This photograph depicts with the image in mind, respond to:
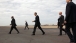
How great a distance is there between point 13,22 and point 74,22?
42.1ft

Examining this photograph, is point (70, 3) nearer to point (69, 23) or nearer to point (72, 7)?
point (72, 7)

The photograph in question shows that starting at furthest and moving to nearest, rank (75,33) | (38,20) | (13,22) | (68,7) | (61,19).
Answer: (13,22) → (38,20) → (61,19) → (68,7) → (75,33)

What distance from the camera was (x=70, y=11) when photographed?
7.92 m

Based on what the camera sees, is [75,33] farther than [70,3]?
No

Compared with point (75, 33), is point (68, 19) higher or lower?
higher

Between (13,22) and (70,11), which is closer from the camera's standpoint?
(70,11)

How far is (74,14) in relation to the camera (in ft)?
25.7

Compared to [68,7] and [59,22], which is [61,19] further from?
[68,7]

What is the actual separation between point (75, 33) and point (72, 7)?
120 centimetres

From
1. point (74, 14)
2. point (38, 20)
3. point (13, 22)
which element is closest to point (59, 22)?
point (38, 20)

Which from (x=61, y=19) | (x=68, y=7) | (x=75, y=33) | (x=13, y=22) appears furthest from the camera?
(x=13, y=22)

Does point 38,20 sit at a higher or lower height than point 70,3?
lower

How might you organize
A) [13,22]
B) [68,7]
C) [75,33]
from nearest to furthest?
[75,33] → [68,7] → [13,22]

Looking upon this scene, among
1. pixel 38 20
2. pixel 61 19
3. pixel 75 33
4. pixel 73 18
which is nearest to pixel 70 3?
pixel 73 18
